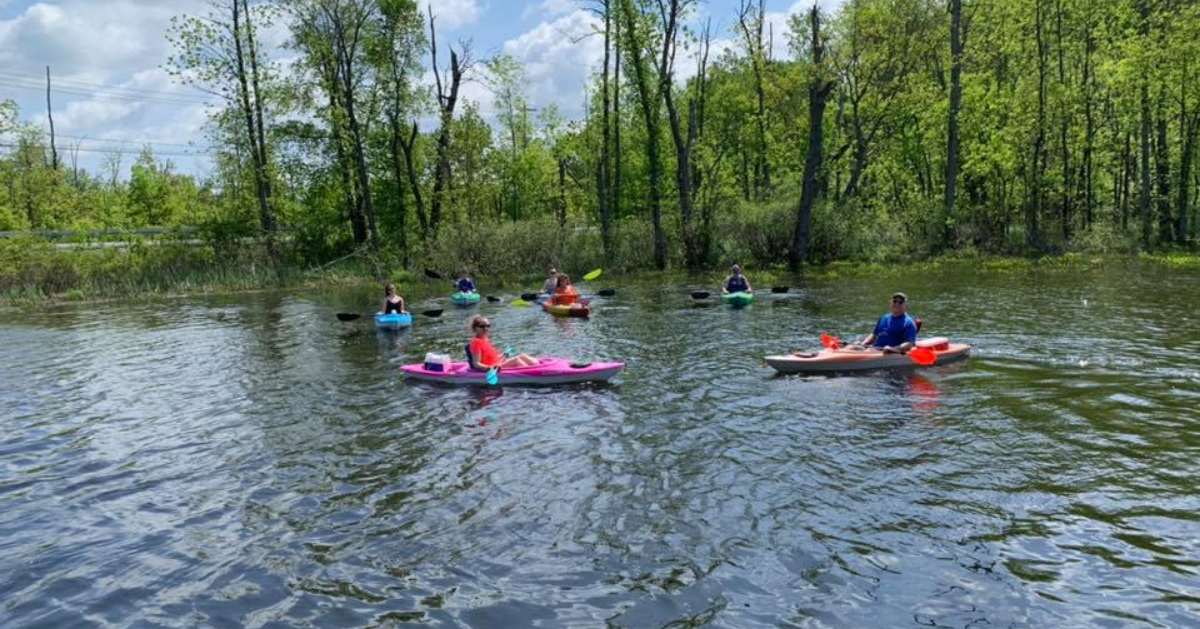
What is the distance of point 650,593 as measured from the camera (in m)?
6.37

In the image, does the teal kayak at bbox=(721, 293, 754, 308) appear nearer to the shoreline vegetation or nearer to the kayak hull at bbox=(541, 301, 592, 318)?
the kayak hull at bbox=(541, 301, 592, 318)

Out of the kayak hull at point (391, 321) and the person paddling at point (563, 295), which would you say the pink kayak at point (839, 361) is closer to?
the person paddling at point (563, 295)

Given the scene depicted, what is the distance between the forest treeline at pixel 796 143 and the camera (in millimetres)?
33625

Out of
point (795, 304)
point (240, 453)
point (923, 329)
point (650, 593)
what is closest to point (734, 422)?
point (650, 593)

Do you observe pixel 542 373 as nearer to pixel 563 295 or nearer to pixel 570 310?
pixel 570 310

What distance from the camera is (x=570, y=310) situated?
22.3 metres

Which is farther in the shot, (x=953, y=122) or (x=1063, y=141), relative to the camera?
(x=1063, y=141)

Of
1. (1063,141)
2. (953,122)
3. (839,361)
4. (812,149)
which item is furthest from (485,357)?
(1063,141)

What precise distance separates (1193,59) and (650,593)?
122 feet

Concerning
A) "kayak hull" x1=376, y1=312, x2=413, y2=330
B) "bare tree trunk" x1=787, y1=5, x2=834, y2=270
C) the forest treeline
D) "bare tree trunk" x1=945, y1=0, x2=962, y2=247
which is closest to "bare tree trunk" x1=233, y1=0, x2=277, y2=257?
the forest treeline

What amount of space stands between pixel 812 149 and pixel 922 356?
20102 mm

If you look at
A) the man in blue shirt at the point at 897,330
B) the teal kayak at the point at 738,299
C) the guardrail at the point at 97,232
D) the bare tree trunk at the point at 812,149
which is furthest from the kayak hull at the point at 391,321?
the guardrail at the point at 97,232

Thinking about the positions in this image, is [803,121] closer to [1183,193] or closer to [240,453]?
[1183,193]

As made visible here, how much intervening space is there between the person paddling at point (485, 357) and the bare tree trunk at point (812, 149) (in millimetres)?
20995
